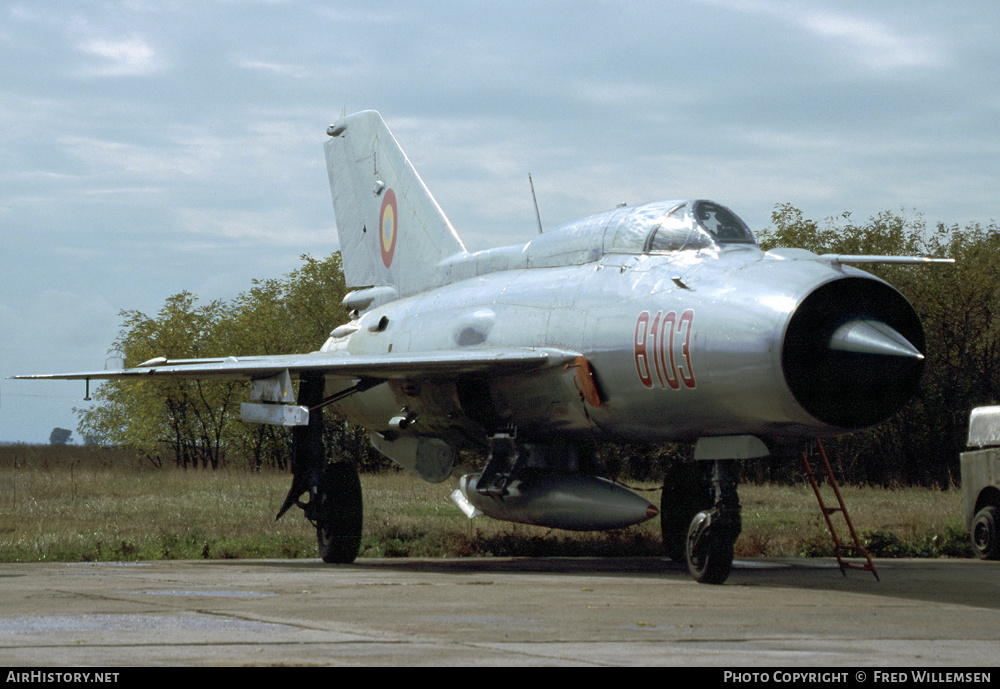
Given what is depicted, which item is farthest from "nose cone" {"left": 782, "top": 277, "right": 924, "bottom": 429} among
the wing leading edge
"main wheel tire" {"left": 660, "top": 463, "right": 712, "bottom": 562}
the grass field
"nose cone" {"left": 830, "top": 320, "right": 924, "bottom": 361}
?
the grass field

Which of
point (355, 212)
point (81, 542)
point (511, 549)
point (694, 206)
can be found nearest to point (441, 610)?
point (694, 206)

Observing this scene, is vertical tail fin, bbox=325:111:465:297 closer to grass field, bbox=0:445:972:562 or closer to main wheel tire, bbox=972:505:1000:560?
grass field, bbox=0:445:972:562

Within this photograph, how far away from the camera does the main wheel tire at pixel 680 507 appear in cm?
1506

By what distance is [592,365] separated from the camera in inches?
494

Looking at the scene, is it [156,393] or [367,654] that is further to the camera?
[156,393]

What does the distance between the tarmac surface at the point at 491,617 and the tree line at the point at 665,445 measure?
486 inches

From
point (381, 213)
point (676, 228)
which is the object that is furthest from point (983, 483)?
point (381, 213)

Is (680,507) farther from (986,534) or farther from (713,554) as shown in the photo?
(986,534)

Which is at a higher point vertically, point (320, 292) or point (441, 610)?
point (320, 292)

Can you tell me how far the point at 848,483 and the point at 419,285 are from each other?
23.0 metres

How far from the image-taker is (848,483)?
37000mm

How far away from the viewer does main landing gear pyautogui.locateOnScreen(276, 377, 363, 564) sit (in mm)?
15039

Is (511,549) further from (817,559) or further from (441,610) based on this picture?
(441,610)

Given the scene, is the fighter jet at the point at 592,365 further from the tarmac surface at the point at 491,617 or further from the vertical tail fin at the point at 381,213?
the tarmac surface at the point at 491,617
